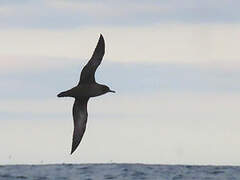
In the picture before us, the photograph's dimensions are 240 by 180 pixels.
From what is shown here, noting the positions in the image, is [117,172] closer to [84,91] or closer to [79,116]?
[79,116]

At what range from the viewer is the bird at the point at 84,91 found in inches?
1033

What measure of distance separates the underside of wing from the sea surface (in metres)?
26.1

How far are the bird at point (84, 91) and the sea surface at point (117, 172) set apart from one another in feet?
Answer: 84.1

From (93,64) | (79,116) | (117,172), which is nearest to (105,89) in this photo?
(93,64)

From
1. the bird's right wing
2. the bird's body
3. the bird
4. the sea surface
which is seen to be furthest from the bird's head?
the sea surface

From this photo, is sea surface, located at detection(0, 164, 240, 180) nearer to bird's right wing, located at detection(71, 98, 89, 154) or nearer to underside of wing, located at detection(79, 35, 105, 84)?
bird's right wing, located at detection(71, 98, 89, 154)

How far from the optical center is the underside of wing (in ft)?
86.7

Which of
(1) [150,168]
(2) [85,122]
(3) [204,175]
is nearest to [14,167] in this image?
(1) [150,168]

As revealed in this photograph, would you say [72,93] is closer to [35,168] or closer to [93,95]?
[93,95]

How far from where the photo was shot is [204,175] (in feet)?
189

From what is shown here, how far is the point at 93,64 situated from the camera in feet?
87.2

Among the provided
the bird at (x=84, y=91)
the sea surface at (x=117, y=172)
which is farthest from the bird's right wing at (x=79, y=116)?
the sea surface at (x=117, y=172)

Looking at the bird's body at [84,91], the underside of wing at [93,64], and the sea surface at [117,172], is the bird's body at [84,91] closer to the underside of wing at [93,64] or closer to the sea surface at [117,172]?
the underside of wing at [93,64]

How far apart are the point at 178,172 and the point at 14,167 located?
10694mm
